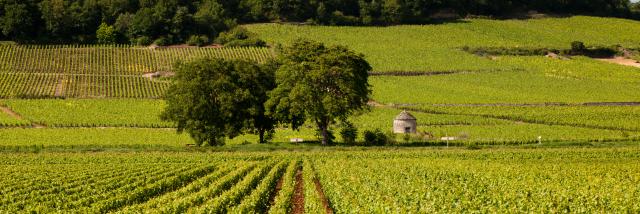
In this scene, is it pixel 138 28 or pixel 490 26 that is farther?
pixel 490 26

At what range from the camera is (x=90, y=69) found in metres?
133

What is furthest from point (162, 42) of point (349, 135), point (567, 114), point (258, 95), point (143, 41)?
point (349, 135)

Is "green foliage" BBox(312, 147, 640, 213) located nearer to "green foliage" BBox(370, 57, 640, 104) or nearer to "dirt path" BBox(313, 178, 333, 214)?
"dirt path" BBox(313, 178, 333, 214)

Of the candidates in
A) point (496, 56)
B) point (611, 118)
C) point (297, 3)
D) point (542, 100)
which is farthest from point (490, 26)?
point (611, 118)

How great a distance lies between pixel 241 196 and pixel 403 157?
96.5 ft

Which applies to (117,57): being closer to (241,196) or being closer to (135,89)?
(135,89)

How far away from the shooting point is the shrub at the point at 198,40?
15138 centimetres

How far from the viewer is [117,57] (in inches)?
5541

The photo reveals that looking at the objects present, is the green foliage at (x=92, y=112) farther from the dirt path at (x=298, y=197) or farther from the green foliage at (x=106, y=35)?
the dirt path at (x=298, y=197)

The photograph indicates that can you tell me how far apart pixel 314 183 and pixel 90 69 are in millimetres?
92912

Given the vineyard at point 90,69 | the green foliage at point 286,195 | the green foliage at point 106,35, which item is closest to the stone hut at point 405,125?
the green foliage at point 286,195

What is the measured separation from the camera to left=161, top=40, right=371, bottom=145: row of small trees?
79500mm

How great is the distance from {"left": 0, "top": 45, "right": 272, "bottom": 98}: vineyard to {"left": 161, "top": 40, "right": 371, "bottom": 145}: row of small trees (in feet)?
120

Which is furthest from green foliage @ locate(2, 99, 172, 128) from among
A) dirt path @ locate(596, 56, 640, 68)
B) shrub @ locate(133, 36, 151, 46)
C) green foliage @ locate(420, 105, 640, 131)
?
dirt path @ locate(596, 56, 640, 68)
